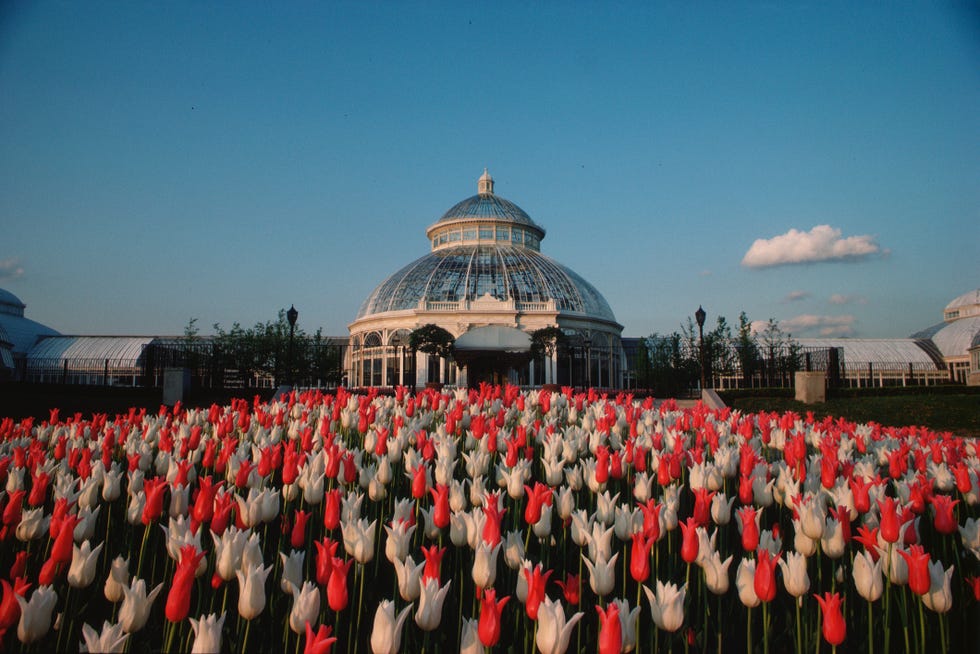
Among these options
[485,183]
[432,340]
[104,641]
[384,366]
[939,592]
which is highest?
[485,183]

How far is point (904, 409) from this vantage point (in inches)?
717

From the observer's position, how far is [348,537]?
3104 mm

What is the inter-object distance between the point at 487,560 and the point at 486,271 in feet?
157

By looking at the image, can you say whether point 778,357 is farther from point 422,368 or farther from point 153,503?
point 153,503

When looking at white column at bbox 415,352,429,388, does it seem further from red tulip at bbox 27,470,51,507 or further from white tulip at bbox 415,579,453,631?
white tulip at bbox 415,579,453,631

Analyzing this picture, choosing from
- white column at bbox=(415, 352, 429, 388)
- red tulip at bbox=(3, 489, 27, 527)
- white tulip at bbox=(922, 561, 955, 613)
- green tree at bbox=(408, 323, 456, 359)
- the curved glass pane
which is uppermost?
the curved glass pane

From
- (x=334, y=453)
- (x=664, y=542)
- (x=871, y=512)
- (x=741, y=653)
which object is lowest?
(x=741, y=653)

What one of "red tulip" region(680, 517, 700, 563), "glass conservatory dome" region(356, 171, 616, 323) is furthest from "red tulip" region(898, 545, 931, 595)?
"glass conservatory dome" region(356, 171, 616, 323)

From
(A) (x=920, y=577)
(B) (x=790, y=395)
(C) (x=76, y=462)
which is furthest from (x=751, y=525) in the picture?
(B) (x=790, y=395)

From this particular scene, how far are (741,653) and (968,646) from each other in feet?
3.70

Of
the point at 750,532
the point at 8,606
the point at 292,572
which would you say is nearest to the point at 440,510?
the point at 292,572

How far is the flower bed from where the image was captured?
246cm

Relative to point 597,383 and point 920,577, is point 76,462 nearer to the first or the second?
point 920,577

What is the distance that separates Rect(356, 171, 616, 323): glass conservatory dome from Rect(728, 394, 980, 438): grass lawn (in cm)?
2793
